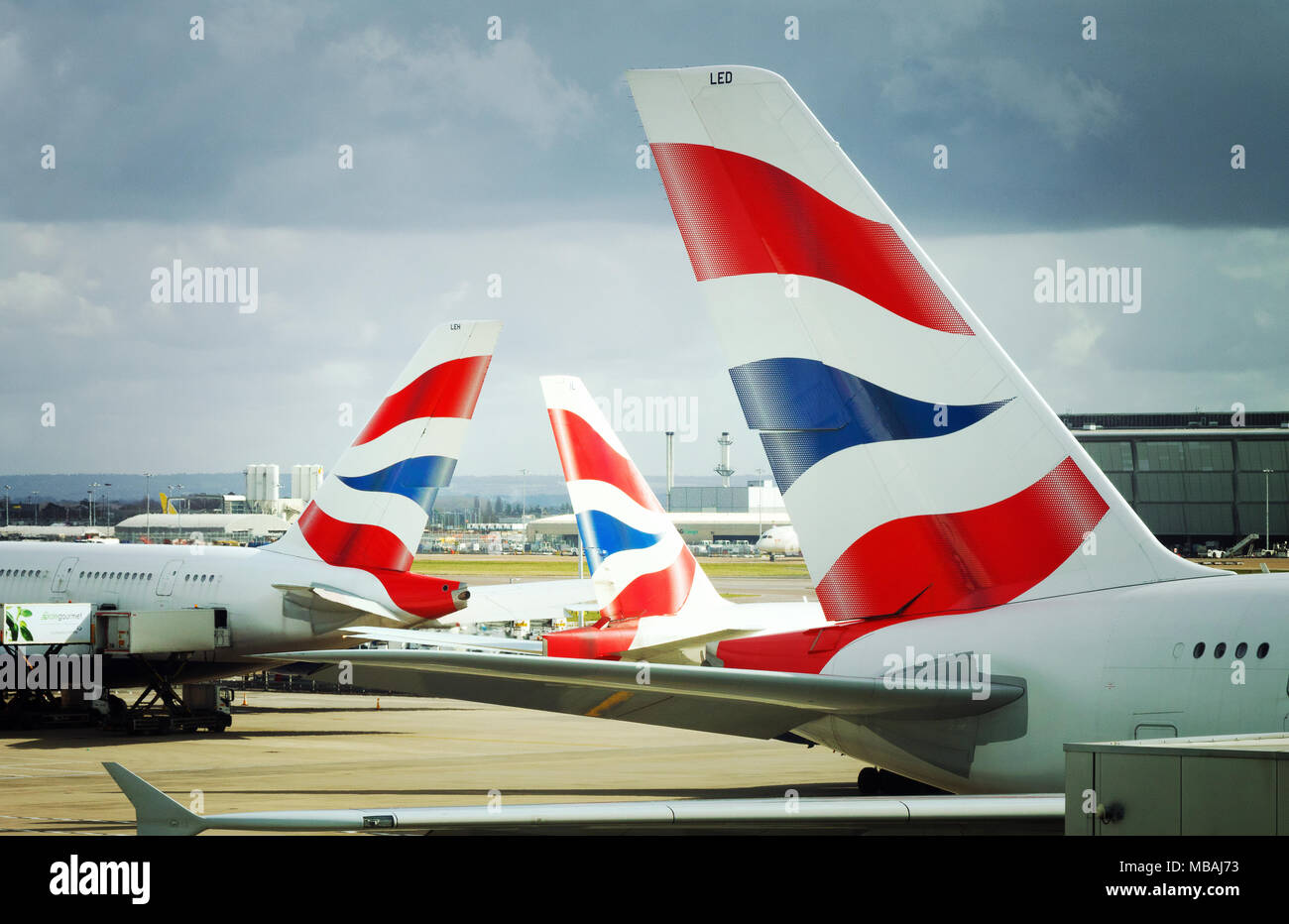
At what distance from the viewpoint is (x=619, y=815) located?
838cm

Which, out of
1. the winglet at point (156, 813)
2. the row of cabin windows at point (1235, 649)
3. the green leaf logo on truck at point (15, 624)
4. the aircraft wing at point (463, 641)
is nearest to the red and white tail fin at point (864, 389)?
the row of cabin windows at point (1235, 649)

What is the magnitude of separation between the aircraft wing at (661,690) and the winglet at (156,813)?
2.23 m

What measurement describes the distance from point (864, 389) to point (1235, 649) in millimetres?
4176

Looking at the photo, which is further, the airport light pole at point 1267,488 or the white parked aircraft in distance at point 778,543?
the white parked aircraft in distance at point 778,543

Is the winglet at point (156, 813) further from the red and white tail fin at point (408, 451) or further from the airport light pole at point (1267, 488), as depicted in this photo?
the airport light pole at point (1267, 488)

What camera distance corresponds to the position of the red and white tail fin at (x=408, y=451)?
39906mm

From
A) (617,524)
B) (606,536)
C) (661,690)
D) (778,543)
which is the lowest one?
(778,543)

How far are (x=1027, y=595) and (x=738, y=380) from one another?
353 centimetres

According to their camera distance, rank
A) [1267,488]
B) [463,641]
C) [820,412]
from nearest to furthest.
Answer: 1. [820,412]
2. [463,641]
3. [1267,488]

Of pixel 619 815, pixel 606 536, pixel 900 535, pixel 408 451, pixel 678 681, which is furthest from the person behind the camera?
pixel 408 451

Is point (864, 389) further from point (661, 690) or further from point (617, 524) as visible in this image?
point (617, 524)

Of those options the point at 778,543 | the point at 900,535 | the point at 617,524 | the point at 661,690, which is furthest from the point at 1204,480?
the point at 778,543

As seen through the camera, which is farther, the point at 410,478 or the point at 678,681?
the point at 410,478
